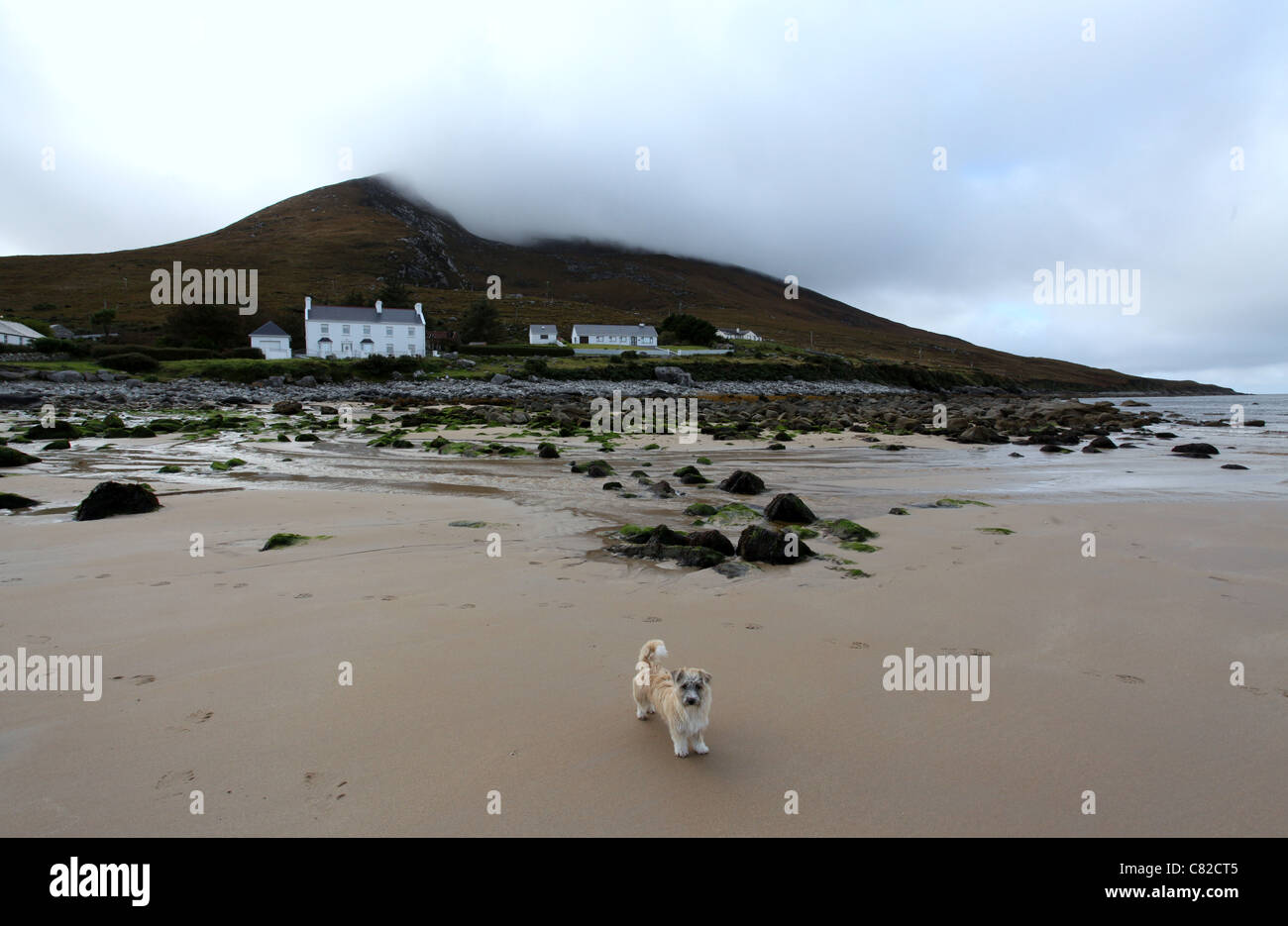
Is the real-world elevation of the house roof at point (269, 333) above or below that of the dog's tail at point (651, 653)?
above

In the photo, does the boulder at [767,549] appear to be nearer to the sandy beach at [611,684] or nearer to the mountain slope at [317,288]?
the sandy beach at [611,684]

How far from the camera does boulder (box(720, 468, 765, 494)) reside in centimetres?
1298

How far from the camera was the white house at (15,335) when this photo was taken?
211ft

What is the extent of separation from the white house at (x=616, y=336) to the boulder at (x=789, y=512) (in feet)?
309

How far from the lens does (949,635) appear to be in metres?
5.40

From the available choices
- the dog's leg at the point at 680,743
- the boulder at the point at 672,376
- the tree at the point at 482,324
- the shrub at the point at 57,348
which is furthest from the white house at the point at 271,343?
the dog's leg at the point at 680,743

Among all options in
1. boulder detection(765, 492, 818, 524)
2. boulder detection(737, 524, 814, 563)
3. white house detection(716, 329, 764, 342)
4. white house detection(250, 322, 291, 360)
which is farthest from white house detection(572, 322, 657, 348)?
boulder detection(737, 524, 814, 563)

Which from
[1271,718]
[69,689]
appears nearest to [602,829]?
[69,689]

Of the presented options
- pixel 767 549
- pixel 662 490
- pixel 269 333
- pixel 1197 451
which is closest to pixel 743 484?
pixel 662 490

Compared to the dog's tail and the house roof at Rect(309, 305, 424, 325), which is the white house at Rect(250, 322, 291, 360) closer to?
the house roof at Rect(309, 305, 424, 325)

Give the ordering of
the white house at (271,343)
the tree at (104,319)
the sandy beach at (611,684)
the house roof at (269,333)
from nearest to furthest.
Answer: the sandy beach at (611,684) < the white house at (271,343) < the house roof at (269,333) < the tree at (104,319)

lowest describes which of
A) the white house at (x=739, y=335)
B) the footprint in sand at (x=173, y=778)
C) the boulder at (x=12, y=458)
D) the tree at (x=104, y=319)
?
the footprint in sand at (x=173, y=778)
